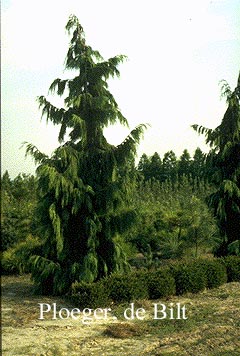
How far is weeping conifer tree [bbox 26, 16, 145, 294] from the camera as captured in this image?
1078 centimetres

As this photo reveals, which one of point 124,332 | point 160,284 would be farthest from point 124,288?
point 124,332

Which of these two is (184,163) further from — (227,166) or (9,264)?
(9,264)

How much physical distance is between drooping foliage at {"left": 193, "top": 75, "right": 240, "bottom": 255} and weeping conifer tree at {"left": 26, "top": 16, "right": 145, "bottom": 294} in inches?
181

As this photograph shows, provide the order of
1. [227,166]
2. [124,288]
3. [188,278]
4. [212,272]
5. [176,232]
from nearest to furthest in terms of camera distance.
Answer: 1. [124,288]
2. [188,278]
3. [212,272]
4. [227,166]
5. [176,232]

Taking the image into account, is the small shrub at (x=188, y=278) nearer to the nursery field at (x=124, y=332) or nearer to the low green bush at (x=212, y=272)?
the low green bush at (x=212, y=272)

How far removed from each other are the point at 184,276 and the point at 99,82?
220 inches

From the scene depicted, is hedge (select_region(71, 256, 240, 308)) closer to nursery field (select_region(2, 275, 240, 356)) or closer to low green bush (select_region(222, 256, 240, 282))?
low green bush (select_region(222, 256, 240, 282))

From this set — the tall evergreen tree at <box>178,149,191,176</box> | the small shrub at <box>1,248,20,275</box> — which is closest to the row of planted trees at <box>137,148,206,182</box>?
the tall evergreen tree at <box>178,149,191,176</box>

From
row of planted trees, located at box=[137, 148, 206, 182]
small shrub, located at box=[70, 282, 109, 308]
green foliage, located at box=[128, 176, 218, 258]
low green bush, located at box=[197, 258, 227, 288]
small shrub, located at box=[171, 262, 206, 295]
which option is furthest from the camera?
row of planted trees, located at box=[137, 148, 206, 182]

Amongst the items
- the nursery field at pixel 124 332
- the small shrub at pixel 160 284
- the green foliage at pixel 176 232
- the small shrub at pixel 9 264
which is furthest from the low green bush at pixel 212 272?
the small shrub at pixel 9 264

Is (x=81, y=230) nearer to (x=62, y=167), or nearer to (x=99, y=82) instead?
(x=62, y=167)

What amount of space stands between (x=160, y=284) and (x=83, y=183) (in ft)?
10.6

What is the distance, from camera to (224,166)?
1529 cm

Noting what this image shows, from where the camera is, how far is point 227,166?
600 inches
